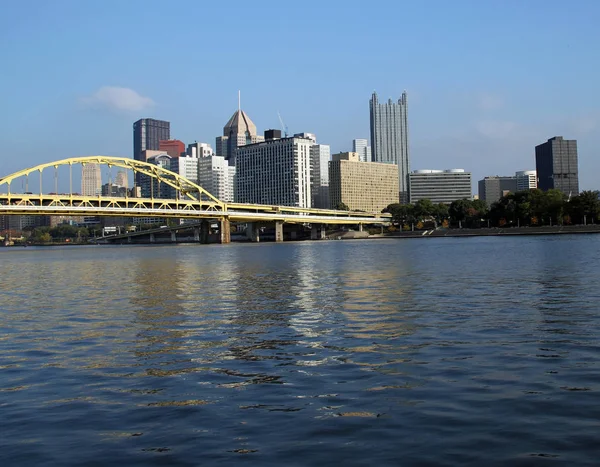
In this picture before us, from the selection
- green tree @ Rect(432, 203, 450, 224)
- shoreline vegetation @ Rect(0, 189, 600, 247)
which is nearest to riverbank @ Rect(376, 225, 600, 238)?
shoreline vegetation @ Rect(0, 189, 600, 247)

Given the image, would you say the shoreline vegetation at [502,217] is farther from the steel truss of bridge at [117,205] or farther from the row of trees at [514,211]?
the steel truss of bridge at [117,205]

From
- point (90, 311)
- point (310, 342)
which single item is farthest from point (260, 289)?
point (310, 342)

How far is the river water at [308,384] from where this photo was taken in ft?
24.6

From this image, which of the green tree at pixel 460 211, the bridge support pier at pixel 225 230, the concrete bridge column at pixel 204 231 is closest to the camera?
the bridge support pier at pixel 225 230

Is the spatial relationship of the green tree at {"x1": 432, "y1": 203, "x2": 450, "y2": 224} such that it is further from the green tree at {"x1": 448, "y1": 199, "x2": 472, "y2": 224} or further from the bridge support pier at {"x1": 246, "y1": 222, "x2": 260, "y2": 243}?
the bridge support pier at {"x1": 246, "y1": 222, "x2": 260, "y2": 243}

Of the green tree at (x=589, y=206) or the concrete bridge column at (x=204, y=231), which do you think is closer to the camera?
the green tree at (x=589, y=206)

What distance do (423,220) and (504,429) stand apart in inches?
7033

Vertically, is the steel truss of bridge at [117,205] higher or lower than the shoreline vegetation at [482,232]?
higher

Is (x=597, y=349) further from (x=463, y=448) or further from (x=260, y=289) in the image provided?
(x=260, y=289)

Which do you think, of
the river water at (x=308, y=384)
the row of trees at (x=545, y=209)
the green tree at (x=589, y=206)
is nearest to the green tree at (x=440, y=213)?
the row of trees at (x=545, y=209)

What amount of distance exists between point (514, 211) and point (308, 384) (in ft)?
498

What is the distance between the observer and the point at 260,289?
28.4 m

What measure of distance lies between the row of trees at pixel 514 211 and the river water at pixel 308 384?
131 m

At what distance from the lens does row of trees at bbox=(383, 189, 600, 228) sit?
462 ft
